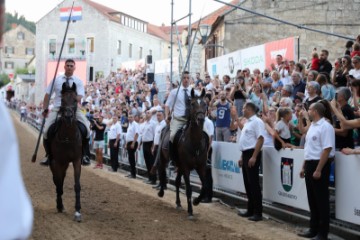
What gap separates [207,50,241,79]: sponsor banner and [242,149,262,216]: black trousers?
422 inches

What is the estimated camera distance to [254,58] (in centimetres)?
2086

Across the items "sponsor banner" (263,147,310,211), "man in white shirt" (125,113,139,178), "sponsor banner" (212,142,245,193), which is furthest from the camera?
"man in white shirt" (125,113,139,178)

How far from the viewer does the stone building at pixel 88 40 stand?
72.3 metres

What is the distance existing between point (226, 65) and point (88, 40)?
171ft

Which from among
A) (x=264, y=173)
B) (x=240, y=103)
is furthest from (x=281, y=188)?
(x=240, y=103)

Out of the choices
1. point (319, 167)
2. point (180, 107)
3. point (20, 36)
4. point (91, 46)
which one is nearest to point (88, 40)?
point (91, 46)

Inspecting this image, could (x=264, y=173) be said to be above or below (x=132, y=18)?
below

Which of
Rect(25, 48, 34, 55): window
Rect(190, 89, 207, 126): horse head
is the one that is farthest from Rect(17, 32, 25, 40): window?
Rect(190, 89, 207, 126): horse head

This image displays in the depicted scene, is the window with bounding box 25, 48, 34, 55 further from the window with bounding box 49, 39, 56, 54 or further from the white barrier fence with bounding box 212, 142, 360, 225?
the white barrier fence with bounding box 212, 142, 360, 225

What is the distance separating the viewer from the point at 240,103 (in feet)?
51.8

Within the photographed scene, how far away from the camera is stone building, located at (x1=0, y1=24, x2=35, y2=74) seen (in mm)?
135625

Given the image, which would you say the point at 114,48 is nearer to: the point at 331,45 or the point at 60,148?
the point at 331,45

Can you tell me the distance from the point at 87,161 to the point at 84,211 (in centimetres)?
140

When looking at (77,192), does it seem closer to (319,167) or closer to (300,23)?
(319,167)
